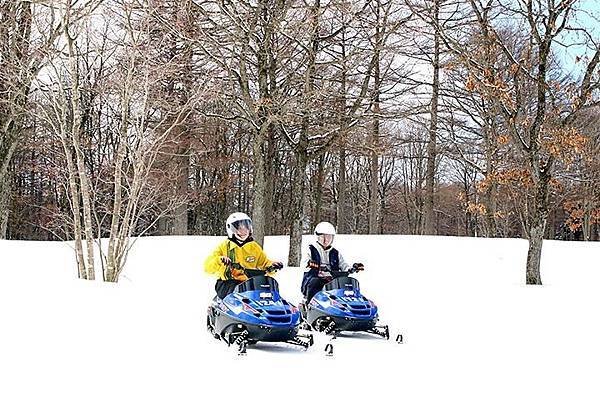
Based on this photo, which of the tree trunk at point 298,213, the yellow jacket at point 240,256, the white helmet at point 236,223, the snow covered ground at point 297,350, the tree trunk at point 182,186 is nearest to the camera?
the snow covered ground at point 297,350

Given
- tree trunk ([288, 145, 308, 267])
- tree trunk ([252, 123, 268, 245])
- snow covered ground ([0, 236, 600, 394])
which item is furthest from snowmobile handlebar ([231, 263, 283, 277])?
tree trunk ([288, 145, 308, 267])

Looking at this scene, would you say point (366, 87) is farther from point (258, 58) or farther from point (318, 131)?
point (258, 58)

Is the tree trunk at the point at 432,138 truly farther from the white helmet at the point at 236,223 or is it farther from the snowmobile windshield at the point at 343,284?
the white helmet at the point at 236,223

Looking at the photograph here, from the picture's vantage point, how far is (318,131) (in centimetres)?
2041

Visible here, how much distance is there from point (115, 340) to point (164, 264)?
1371 cm

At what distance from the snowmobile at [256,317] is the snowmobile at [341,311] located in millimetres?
693

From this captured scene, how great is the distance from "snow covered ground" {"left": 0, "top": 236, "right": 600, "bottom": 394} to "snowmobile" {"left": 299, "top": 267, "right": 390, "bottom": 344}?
0.66ft

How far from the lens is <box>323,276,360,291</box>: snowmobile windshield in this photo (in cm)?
898

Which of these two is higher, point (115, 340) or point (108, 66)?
point (108, 66)

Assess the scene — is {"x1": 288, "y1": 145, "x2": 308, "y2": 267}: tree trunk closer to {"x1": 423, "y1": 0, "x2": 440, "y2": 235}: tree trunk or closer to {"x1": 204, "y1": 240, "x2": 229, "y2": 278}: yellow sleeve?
{"x1": 423, "y1": 0, "x2": 440, "y2": 235}: tree trunk

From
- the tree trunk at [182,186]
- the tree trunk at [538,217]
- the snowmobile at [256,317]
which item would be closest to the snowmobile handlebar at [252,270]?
the snowmobile at [256,317]

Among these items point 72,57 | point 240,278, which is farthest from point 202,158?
point 240,278

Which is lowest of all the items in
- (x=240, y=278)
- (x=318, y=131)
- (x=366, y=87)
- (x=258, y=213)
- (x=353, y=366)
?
(x=353, y=366)

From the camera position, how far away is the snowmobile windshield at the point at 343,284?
29.5 feet
